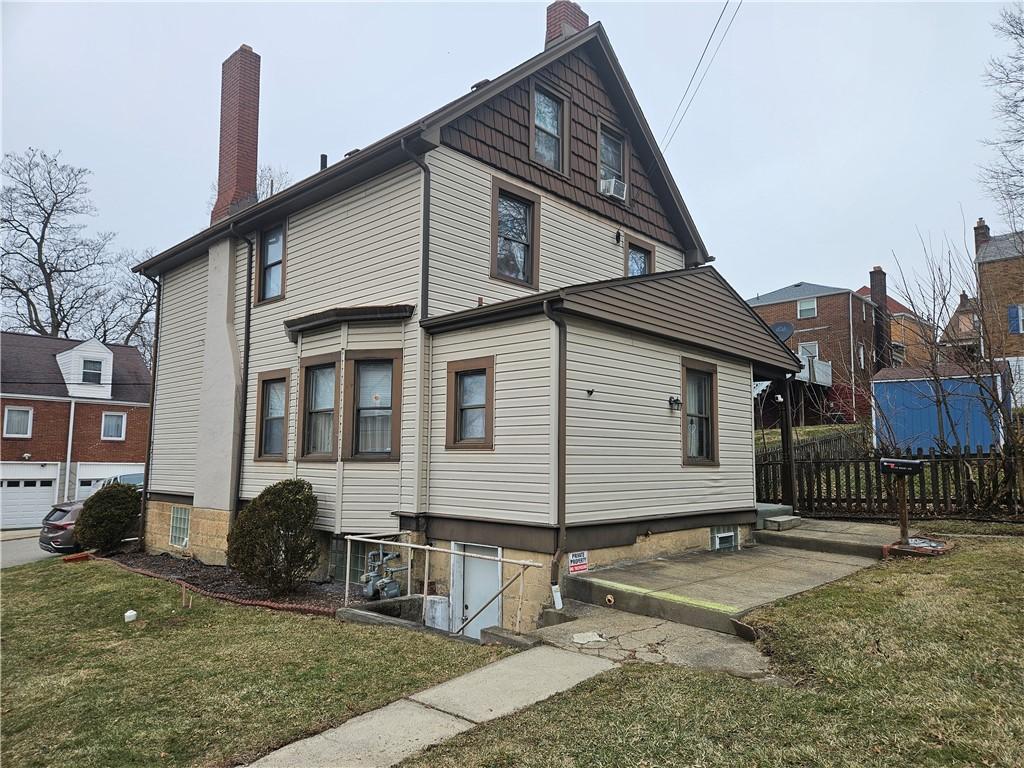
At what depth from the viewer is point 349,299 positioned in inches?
435

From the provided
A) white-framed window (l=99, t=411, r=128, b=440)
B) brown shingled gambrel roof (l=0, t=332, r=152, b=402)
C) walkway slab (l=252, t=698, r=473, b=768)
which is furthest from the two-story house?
white-framed window (l=99, t=411, r=128, b=440)

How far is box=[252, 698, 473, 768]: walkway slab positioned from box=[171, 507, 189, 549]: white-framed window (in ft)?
37.2

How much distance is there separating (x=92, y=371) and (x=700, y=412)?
2840 centimetres

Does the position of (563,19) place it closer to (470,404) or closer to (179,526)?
(470,404)

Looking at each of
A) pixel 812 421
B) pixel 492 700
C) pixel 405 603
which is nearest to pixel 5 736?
pixel 492 700

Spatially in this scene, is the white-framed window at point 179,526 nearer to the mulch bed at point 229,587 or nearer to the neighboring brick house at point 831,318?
the mulch bed at point 229,587

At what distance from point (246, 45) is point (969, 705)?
55.2ft

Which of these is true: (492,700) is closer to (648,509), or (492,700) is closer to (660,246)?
(648,509)

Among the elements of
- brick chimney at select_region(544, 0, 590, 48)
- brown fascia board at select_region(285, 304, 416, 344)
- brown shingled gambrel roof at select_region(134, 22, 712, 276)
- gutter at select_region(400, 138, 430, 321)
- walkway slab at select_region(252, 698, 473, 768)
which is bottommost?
walkway slab at select_region(252, 698, 473, 768)

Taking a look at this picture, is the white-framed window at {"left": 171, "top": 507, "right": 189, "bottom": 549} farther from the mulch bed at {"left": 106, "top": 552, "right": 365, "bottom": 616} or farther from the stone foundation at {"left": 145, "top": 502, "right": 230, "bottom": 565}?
the mulch bed at {"left": 106, "top": 552, "right": 365, "bottom": 616}

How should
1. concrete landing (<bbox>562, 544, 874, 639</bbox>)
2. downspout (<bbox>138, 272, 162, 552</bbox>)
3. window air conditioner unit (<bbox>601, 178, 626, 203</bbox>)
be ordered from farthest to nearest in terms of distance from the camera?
downspout (<bbox>138, 272, 162, 552</bbox>)
window air conditioner unit (<bbox>601, 178, 626, 203</bbox>)
concrete landing (<bbox>562, 544, 874, 639</bbox>)

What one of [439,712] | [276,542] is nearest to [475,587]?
[276,542]

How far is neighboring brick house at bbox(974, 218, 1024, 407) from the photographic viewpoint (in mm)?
13562

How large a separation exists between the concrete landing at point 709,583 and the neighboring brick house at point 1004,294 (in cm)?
632
